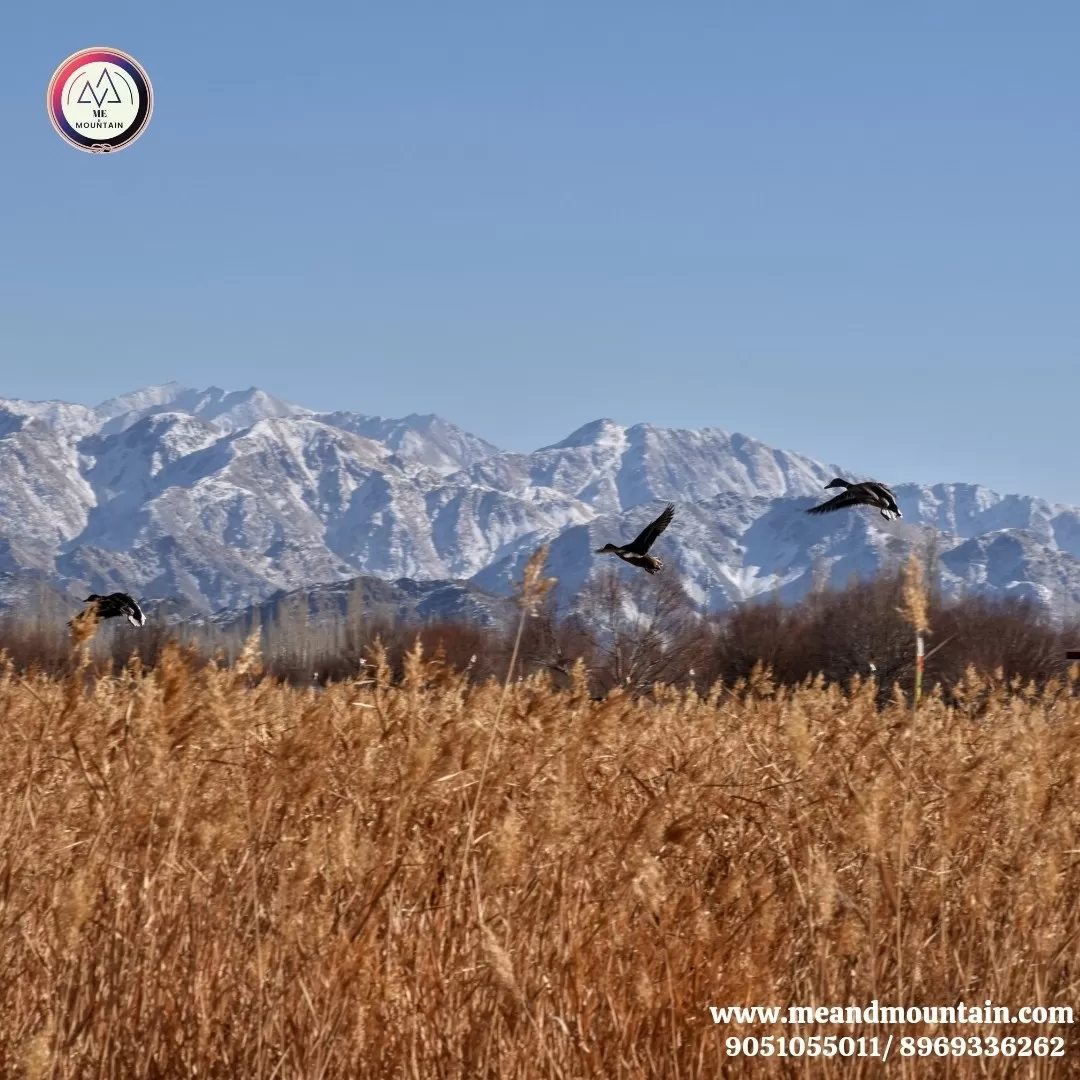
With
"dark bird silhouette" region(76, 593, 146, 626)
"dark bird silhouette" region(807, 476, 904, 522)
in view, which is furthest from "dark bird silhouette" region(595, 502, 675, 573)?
"dark bird silhouette" region(76, 593, 146, 626)

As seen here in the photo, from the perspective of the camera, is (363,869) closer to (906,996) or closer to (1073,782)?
(906,996)

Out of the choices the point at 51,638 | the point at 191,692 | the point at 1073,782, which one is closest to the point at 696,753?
the point at 1073,782

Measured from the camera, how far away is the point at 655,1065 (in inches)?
120

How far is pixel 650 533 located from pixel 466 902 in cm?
310

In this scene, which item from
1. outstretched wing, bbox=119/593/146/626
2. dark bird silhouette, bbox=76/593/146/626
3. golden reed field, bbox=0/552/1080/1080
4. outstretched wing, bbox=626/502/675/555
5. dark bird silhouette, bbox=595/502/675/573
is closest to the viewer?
golden reed field, bbox=0/552/1080/1080

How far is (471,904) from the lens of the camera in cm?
365

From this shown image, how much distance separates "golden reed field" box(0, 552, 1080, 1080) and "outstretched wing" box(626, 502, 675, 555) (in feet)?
4.61

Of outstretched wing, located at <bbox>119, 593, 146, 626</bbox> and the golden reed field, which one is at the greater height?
outstretched wing, located at <bbox>119, 593, 146, 626</bbox>

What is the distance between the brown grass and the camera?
119 inches

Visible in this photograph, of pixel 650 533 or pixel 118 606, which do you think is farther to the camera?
pixel 650 533

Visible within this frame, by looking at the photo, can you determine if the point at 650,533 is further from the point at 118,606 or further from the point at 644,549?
the point at 118,606

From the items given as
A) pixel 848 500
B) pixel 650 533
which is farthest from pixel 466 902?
pixel 848 500

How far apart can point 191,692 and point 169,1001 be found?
192cm

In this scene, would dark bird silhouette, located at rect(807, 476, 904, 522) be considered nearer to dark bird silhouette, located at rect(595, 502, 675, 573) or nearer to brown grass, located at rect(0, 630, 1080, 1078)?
dark bird silhouette, located at rect(595, 502, 675, 573)
